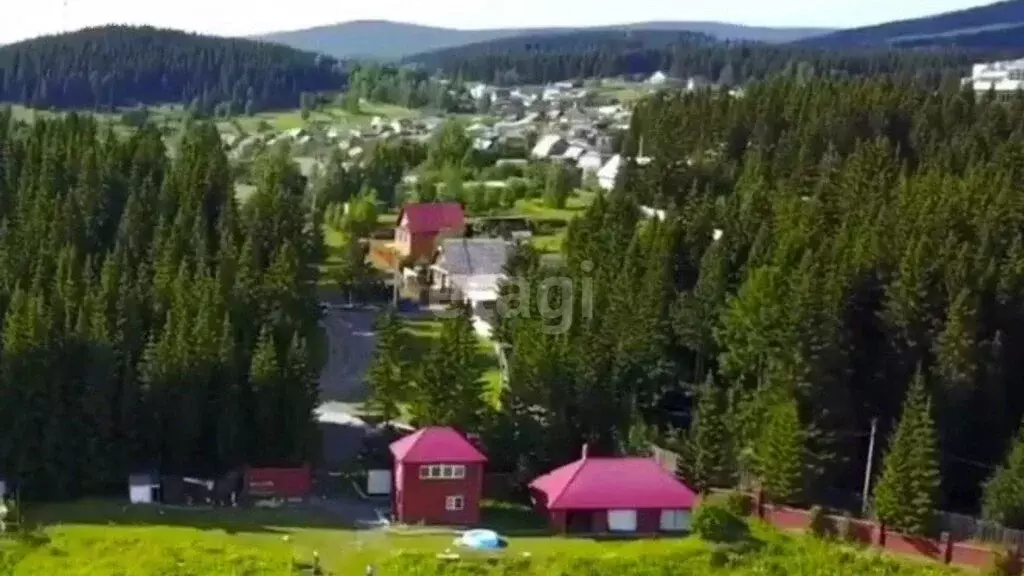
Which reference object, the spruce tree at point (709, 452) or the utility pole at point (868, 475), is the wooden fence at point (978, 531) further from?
the spruce tree at point (709, 452)

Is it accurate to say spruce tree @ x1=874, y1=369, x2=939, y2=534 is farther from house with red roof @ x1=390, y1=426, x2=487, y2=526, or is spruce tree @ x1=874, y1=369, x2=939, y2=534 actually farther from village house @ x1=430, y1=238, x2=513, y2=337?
village house @ x1=430, y1=238, x2=513, y2=337

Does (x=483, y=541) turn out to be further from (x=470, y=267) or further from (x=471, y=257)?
(x=471, y=257)

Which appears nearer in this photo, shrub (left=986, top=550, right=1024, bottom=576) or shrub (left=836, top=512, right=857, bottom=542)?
shrub (left=986, top=550, right=1024, bottom=576)

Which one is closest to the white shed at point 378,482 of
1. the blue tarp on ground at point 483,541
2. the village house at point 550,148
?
the blue tarp on ground at point 483,541

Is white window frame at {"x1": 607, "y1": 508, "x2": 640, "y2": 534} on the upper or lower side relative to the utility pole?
lower

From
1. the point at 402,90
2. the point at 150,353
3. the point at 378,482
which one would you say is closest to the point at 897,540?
the point at 378,482

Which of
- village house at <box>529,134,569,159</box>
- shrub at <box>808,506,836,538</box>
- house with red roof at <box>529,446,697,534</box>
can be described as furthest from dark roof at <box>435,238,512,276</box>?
village house at <box>529,134,569,159</box>
